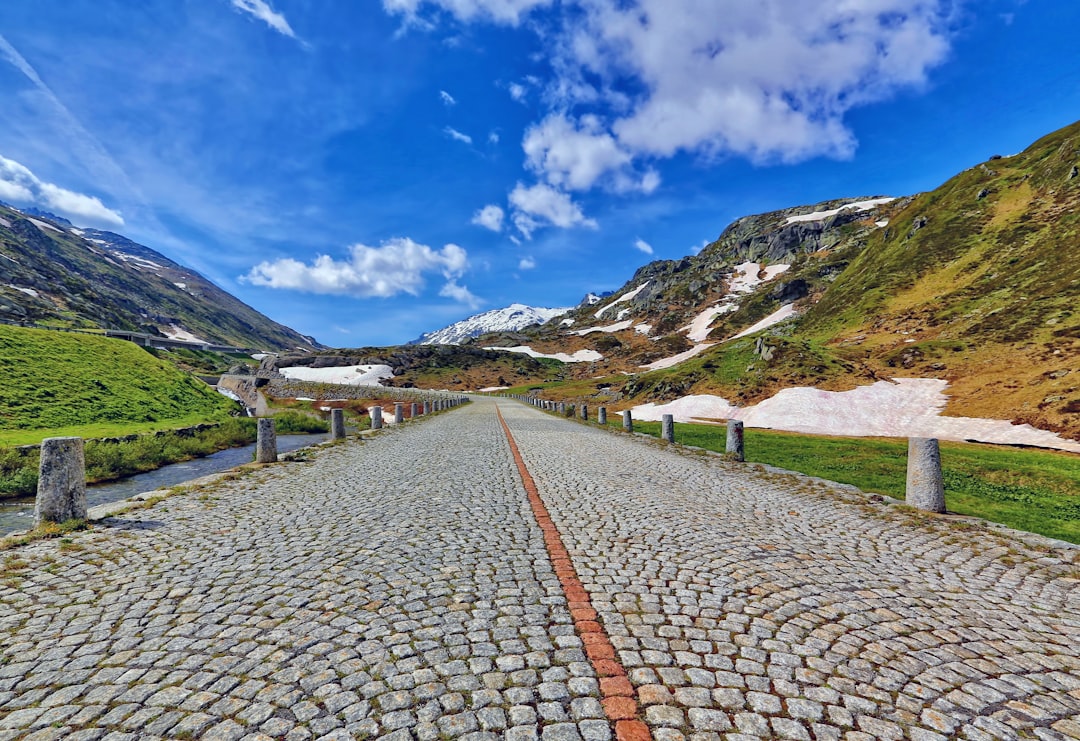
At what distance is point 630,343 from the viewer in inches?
5487

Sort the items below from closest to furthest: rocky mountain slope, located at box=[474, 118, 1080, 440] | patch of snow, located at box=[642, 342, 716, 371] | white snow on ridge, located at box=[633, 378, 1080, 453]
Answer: white snow on ridge, located at box=[633, 378, 1080, 453]
rocky mountain slope, located at box=[474, 118, 1080, 440]
patch of snow, located at box=[642, 342, 716, 371]

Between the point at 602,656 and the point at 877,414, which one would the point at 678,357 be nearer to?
the point at 877,414

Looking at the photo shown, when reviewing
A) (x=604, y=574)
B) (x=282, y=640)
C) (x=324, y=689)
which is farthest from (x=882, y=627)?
(x=282, y=640)

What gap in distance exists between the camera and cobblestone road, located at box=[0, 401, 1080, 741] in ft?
8.94

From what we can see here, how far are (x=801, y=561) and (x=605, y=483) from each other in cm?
498

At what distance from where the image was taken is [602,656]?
3361mm

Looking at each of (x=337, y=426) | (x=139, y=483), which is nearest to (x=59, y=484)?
(x=139, y=483)

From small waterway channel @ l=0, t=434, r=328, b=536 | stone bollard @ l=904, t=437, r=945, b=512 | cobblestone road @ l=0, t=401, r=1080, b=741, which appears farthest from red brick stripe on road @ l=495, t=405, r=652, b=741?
small waterway channel @ l=0, t=434, r=328, b=536

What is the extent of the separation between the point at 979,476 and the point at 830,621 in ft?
35.2

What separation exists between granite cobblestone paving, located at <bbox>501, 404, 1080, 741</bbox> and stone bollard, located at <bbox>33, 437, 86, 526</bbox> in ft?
23.1

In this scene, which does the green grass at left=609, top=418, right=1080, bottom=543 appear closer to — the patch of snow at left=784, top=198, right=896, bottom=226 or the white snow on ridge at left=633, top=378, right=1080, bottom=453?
the white snow on ridge at left=633, top=378, right=1080, bottom=453

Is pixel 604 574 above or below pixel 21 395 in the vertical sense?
below

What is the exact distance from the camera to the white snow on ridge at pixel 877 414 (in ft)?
67.7

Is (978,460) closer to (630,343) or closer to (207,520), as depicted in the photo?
(207,520)
